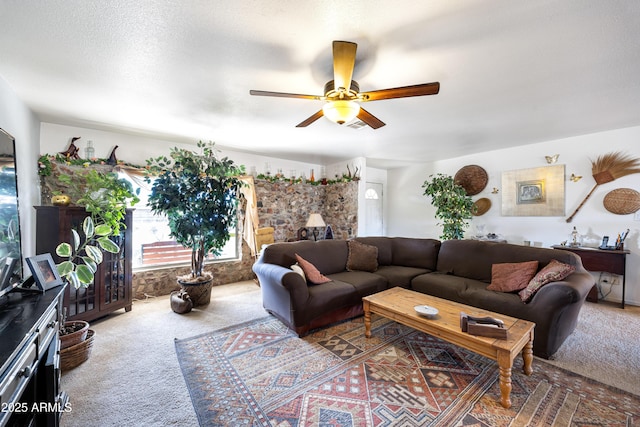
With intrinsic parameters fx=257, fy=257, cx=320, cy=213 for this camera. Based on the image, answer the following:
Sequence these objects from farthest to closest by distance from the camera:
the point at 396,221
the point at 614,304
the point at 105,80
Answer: the point at 396,221 < the point at 614,304 < the point at 105,80

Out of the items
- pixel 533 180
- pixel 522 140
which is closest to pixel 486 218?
pixel 533 180

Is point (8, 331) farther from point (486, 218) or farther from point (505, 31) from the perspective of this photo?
point (486, 218)

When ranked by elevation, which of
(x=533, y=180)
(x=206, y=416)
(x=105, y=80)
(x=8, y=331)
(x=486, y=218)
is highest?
(x=105, y=80)

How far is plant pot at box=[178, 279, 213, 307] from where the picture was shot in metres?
3.37

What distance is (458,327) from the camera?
1914 mm

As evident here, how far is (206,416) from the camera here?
5.18ft

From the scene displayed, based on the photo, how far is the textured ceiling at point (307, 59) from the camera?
59.2 inches

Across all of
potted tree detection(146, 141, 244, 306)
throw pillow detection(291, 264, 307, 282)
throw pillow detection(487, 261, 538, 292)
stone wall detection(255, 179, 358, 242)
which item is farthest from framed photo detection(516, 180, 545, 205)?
potted tree detection(146, 141, 244, 306)

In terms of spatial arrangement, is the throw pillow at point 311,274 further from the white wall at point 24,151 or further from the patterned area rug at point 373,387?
the white wall at point 24,151

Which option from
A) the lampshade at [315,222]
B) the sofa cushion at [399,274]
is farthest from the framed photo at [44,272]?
the lampshade at [315,222]

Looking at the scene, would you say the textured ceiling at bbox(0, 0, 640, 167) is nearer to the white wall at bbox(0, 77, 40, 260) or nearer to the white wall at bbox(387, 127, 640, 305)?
the white wall at bbox(0, 77, 40, 260)

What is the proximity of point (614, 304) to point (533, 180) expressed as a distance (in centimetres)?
203

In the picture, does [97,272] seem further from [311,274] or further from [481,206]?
[481,206]

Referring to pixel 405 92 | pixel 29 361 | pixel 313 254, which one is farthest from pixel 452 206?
pixel 29 361
